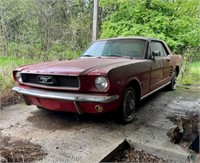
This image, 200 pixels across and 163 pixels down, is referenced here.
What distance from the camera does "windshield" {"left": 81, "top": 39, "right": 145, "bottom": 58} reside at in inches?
156

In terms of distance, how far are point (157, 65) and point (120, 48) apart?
0.80m

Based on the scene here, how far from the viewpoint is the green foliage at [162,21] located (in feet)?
25.8

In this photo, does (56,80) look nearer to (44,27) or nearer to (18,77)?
(18,77)

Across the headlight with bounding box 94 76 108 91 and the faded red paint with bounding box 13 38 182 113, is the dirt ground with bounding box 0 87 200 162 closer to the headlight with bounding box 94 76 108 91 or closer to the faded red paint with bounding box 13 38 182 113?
the faded red paint with bounding box 13 38 182 113

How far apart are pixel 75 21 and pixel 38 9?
5.76 ft

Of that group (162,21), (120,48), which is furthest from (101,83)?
(162,21)

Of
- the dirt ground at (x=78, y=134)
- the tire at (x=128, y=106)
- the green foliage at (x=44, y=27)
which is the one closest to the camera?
the dirt ground at (x=78, y=134)

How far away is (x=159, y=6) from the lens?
816 centimetres

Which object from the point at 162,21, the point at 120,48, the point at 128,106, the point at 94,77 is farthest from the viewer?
the point at 162,21

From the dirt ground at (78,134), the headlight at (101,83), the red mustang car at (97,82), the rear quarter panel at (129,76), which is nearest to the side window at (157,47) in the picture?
the red mustang car at (97,82)

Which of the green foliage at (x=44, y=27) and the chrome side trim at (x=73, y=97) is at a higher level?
the green foliage at (x=44, y=27)

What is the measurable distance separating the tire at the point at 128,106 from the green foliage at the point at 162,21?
4953 mm

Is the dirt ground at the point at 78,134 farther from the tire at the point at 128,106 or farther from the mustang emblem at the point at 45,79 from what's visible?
the mustang emblem at the point at 45,79

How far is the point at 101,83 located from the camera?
276 centimetres
